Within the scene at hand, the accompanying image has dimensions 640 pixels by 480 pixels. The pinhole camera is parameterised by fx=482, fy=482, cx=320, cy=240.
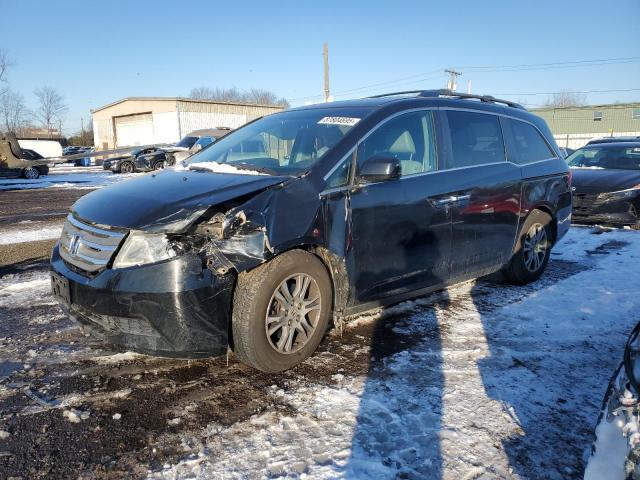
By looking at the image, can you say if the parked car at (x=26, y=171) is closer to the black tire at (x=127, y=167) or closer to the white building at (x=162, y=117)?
the black tire at (x=127, y=167)

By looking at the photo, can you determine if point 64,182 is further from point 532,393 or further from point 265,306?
point 532,393

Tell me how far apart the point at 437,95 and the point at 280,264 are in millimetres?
2383

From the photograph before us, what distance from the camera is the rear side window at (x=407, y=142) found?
145 inches

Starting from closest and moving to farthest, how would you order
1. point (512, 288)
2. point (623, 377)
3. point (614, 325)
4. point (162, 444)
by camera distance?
point (623, 377) < point (162, 444) < point (614, 325) < point (512, 288)

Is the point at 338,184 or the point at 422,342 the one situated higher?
the point at 338,184

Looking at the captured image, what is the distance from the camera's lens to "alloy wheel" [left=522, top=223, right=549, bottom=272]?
5.16 metres

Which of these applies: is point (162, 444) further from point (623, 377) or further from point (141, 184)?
point (623, 377)

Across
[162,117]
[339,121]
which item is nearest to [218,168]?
[339,121]

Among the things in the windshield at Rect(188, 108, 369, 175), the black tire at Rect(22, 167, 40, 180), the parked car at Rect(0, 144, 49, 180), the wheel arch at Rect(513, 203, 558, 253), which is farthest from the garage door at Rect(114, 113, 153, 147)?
the wheel arch at Rect(513, 203, 558, 253)

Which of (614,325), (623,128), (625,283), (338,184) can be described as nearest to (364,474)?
(338,184)

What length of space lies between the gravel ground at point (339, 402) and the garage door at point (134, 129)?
45074mm

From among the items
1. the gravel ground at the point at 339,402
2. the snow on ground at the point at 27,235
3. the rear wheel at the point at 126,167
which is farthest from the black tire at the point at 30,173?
the gravel ground at the point at 339,402

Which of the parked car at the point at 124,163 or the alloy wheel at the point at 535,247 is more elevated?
the parked car at the point at 124,163

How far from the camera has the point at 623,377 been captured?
73.3 inches
